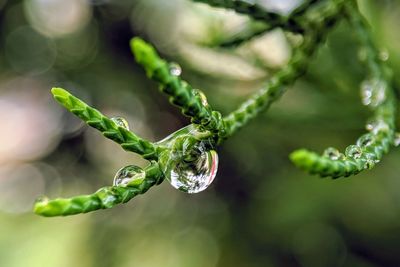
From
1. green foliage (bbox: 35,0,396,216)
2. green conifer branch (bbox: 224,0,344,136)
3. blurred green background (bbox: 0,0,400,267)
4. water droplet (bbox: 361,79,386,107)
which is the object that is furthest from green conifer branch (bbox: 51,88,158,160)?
blurred green background (bbox: 0,0,400,267)

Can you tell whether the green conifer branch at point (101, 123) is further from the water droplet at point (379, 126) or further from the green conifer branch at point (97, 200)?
the water droplet at point (379, 126)

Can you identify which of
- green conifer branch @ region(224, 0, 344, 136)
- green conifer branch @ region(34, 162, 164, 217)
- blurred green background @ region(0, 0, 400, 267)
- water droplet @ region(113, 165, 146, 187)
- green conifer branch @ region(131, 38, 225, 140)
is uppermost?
green conifer branch @ region(131, 38, 225, 140)

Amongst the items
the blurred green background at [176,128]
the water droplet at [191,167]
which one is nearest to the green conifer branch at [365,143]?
the water droplet at [191,167]

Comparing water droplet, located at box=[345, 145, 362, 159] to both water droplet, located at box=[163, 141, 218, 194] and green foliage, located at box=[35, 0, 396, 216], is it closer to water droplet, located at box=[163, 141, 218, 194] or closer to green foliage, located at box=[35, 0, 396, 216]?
green foliage, located at box=[35, 0, 396, 216]

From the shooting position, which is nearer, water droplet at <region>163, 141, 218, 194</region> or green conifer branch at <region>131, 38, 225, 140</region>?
green conifer branch at <region>131, 38, 225, 140</region>

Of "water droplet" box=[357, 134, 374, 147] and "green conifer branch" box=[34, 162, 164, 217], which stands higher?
"water droplet" box=[357, 134, 374, 147]

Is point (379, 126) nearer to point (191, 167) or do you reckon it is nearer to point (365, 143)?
point (365, 143)

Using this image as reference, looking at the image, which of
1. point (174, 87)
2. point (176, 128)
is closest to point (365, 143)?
point (174, 87)

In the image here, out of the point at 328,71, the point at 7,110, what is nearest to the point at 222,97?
the point at 328,71
